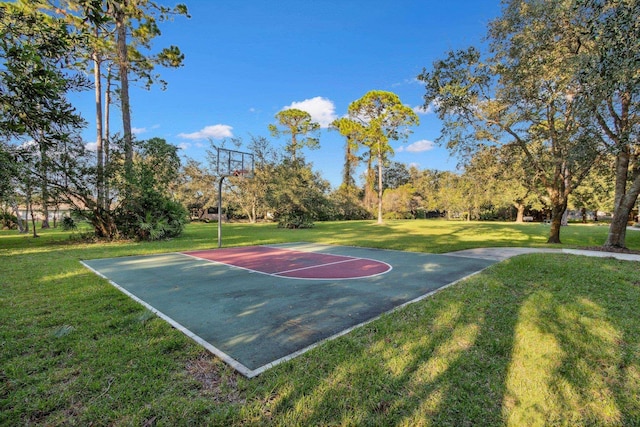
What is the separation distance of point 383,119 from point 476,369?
1212 inches

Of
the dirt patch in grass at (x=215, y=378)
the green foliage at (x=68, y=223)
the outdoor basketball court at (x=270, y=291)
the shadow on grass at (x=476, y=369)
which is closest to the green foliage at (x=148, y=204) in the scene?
the green foliage at (x=68, y=223)

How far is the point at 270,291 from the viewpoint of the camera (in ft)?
16.8

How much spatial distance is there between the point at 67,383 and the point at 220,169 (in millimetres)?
20425

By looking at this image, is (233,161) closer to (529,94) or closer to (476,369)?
(529,94)

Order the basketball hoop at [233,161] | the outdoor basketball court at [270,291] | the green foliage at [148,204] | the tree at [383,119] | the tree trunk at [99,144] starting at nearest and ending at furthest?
the outdoor basketball court at [270,291], the tree trunk at [99,144], the green foliage at [148,204], the basketball hoop at [233,161], the tree at [383,119]

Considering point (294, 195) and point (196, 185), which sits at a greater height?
point (196, 185)

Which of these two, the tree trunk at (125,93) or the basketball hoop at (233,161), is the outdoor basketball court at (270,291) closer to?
the tree trunk at (125,93)

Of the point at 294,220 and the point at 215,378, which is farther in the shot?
the point at 294,220

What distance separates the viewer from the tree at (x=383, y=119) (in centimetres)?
3020

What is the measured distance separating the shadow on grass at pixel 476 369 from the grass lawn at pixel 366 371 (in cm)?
Result: 1

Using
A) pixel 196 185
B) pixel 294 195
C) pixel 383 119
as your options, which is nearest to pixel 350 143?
pixel 383 119

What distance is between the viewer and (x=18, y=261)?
26.3 ft

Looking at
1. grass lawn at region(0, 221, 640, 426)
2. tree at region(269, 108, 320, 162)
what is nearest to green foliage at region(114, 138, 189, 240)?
grass lawn at region(0, 221, 640, 426)

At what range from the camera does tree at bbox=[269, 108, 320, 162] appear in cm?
3319
